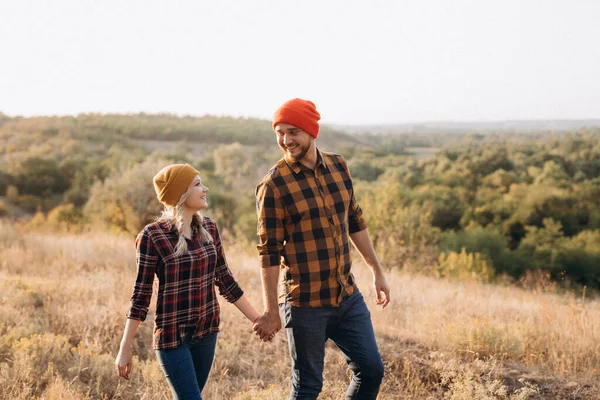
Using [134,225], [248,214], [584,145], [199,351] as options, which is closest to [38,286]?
[199,351]

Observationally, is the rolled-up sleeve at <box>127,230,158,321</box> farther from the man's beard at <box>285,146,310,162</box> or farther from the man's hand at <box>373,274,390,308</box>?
the man's hand at <box>373,274,390,308</box>

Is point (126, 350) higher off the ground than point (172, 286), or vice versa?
point (172, 286)

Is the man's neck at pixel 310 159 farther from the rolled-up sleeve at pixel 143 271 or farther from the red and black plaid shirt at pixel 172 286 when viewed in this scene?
the rolled-up sleeve at pixel 143 271

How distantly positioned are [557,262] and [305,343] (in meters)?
31.3

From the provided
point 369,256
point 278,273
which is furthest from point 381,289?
point 278,273

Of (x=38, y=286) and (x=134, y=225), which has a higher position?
(x=38, y=286)

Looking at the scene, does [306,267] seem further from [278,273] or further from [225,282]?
[225,282]

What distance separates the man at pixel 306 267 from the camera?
9.57ft

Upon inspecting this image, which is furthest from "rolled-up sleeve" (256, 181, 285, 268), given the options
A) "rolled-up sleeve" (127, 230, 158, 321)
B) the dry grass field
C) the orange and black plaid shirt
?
the dry grass field

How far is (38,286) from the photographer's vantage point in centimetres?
682

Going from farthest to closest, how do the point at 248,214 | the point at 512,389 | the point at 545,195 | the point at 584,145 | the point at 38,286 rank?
the point at 584,145 < the point at 545,195 < the point at 248,214 < the point at 38,286 < the point at 512,389

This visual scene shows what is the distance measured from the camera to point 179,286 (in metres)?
2.76

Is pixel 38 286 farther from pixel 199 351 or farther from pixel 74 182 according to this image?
pixel 74 182

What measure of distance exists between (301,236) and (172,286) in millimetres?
762
